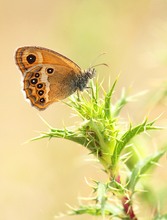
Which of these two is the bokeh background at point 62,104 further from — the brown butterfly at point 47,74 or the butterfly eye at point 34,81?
the butterfly eye at point 34,81

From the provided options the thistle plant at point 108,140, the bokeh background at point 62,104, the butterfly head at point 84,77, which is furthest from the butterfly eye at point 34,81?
the thistle plant at point 108,140

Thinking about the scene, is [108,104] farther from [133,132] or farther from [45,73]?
[45,73]

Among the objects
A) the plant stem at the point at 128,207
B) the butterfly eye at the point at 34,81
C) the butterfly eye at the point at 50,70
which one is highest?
the butterfly eye at the point at 50,70

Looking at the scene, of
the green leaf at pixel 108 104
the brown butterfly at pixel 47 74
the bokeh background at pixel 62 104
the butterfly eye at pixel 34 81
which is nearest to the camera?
the green leaf at pixel 108 104

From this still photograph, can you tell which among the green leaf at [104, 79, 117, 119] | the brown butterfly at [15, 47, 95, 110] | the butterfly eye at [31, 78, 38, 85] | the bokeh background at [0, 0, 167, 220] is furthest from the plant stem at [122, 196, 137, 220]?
the butterfly eye at [31, 78, 38, 85]

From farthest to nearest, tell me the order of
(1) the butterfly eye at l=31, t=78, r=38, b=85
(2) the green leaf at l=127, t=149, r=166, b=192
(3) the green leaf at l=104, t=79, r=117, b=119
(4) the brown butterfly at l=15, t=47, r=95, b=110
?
(1) the butterfly eye at l=31, t=78, r=38, b=85
(4) the brown butterfly at l=15, t=47, r=95, b=110
(2) the green leaf at l=127, t=149, r=166, b=192
(3) the green leaf at l=104, t=79, r=117, b=119

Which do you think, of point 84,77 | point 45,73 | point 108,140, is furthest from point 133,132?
point 45,73

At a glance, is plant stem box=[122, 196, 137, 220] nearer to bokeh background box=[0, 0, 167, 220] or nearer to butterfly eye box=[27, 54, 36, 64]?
bokeh background box=[0, 0, 167, 220]
